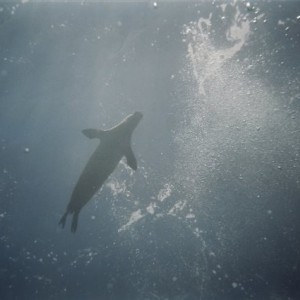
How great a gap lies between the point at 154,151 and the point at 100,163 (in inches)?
308

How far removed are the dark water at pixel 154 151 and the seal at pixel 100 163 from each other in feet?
20.4

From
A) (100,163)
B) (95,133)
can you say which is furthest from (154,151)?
(100,163)

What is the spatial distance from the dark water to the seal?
6.21 meters

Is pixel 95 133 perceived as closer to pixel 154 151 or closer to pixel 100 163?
pixel 100 163

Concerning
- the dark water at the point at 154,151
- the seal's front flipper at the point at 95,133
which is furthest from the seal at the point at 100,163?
→ the dark water at the point at 154,151

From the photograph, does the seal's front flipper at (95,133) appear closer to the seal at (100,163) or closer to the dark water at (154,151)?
the seal at (100,163)

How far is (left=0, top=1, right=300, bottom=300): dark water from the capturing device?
12.4 meters

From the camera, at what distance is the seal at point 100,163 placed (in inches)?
233

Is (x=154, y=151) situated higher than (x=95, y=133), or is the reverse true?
(x=95, y=133)

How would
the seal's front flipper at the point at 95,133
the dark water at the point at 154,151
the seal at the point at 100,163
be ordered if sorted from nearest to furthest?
the seal at the point at 100,163 < the seal's front flipper at the point at 95,133 < the dark water at the point at 154,151

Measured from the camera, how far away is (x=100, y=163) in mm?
6168

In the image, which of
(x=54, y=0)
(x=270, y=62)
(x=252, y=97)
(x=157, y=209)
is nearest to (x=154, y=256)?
(x=157, y=209)

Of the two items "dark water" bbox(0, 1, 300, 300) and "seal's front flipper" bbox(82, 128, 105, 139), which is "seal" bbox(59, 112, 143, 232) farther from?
"dark water" bbox(0, 1, 300, 300)

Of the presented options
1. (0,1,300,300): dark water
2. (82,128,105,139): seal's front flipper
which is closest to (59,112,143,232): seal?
(82,128,105,139): seal's front flipper
